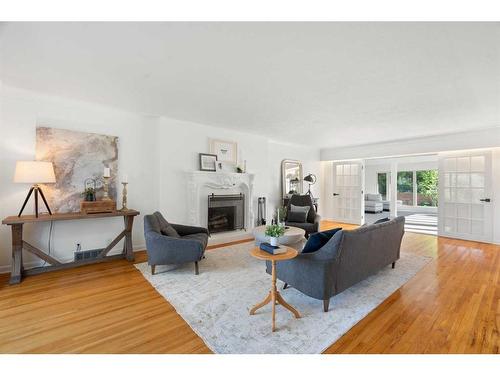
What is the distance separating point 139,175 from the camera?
4.09 meters

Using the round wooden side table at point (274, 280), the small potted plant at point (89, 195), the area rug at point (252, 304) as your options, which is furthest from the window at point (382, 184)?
the small potted plant at point (89, 195)

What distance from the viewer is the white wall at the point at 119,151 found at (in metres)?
3.07

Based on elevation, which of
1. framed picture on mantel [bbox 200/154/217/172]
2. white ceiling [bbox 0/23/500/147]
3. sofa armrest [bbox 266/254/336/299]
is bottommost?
sofa armrest [bbox 266/254/336/299]

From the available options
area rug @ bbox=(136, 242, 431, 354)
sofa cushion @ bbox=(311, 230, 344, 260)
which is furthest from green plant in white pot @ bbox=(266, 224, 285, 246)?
area rug @ bbox=(136, 242, 431, 354)

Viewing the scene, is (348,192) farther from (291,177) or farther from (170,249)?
(170,249)

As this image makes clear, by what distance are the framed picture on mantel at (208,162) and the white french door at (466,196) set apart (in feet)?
18.0

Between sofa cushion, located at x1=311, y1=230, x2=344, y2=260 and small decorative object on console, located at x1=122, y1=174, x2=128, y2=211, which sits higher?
small decorative object on console, located at x1=122, y1=174, x2=128, y2=211

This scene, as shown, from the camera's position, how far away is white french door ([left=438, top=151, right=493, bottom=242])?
16.0 ft

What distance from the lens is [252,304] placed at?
2303 mm

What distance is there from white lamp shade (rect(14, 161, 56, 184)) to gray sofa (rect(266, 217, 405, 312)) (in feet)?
10.1

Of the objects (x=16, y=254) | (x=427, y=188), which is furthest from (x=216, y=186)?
(x=427, y=188)

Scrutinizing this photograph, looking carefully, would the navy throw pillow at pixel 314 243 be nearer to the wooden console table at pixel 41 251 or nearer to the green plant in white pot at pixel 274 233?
the green plant in white pot at pixel 274 233

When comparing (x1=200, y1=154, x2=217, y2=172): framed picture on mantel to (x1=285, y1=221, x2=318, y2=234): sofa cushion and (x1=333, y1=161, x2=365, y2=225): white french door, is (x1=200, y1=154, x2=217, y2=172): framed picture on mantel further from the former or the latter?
(x1=333, y1=161, x2=365, y2=225): white french door

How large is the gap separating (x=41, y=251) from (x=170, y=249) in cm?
190
